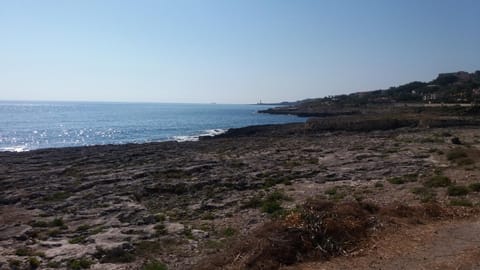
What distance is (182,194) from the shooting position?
2486 centimetres

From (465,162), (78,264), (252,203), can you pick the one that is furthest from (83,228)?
(465,162)

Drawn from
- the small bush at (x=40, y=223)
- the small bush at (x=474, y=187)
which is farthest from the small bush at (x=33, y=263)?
the small bush at (x=474, y=187)

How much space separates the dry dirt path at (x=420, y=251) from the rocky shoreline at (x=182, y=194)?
2817mm

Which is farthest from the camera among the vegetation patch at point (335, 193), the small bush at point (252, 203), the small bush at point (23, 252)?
the small bush at point (252, 203)

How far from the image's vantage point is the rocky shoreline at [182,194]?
1482 centimetres

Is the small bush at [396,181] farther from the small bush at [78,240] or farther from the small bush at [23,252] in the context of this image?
the small bush at [23,252]

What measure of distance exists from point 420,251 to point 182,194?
1561 cm

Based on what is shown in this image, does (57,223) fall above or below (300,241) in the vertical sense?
below

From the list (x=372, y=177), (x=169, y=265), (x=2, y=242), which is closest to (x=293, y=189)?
(x=372, y=177)

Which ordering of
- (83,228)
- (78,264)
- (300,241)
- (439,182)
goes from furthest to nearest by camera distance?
(439,182) → (83,228) → (78,264) → (300,241)

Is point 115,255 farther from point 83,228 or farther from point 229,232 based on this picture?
point 83,228

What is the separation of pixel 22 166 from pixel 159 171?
652 inches

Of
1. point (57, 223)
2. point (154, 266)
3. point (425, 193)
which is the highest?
point (425, 193)

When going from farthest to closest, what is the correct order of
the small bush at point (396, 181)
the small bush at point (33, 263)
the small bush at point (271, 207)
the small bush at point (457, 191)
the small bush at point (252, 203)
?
1. the small bush at point (396, 181)
2. the small bush at point (252, 203)
3. the small bush at point (271, 207)
4. the small bush at point (457, 191)
5. the small bush at point (33, 263)
